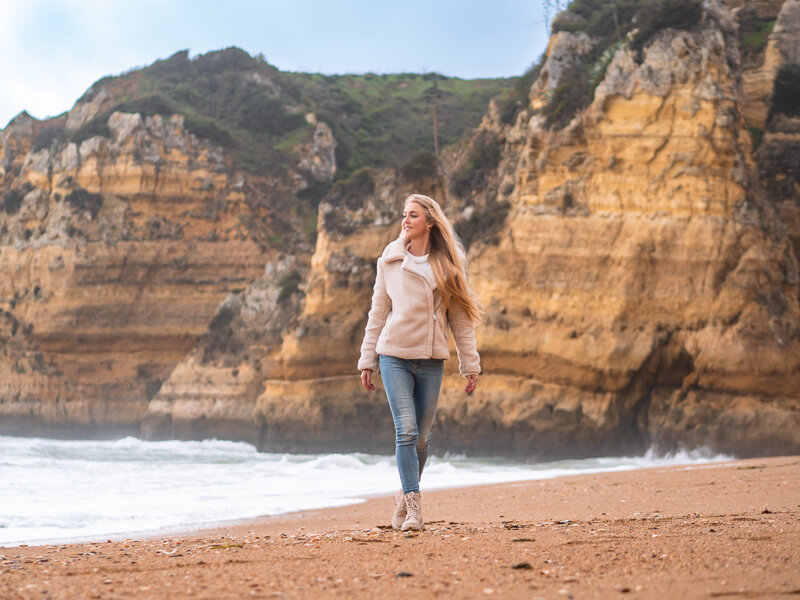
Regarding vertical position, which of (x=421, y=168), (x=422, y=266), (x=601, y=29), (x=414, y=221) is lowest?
(x=422, y=266)

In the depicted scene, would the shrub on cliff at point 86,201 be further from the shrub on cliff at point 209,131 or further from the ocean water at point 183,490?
the ocean water at point 183,490

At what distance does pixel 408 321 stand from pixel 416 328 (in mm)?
62

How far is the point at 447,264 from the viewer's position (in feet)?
16.6

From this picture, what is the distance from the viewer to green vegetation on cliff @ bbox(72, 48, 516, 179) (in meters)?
44.7

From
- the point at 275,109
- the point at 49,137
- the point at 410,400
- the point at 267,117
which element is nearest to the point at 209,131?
the point at 267,117

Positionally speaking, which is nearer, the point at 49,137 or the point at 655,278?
the point at 655,278

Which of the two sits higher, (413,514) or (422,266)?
(422,266)

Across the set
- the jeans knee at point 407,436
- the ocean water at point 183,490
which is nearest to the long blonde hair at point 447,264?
the jeans knee at point 407,436

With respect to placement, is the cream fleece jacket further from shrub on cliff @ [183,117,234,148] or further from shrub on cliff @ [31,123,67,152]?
shrub on cliff @ [31,123,67,152]

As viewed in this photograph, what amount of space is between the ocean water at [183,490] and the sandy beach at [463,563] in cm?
302

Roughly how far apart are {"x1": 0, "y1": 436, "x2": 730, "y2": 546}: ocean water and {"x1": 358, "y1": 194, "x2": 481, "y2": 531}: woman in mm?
3207

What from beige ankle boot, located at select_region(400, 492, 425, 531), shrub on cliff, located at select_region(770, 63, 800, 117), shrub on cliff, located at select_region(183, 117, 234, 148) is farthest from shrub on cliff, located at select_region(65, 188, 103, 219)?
beige ankle boot, located at select_region(400, 492, 425, 531)

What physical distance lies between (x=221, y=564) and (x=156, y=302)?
126ft

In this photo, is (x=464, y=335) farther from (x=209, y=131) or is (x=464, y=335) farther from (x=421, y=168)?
(x=209, y=131)
